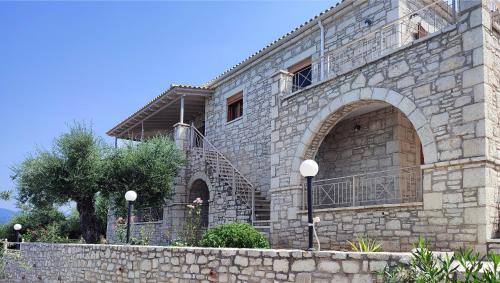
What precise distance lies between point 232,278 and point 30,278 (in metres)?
9.20

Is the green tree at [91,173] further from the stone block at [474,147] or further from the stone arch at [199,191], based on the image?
the stone block at [474,147]

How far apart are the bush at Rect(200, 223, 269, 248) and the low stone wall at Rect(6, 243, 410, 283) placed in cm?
131

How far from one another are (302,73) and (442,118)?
6272mm

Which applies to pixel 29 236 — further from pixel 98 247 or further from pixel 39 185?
pixel 98 247

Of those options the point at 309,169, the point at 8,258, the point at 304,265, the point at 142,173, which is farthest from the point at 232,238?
the point at 8,258

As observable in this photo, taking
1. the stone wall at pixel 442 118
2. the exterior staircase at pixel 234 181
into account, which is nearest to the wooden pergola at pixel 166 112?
the exterior staircase at pixel 234 181

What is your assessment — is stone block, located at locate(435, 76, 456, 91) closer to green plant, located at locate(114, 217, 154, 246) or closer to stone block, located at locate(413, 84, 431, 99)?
stone block, located at locate(413, 84, 431, 99)

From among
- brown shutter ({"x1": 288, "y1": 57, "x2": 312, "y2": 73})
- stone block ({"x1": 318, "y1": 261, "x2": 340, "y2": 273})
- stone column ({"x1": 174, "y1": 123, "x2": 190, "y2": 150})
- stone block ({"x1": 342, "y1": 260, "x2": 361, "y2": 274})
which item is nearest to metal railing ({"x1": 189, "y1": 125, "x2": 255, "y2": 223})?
stone column ({"x1": 174, "y1": 123, "x2": 190, "y2": 150})

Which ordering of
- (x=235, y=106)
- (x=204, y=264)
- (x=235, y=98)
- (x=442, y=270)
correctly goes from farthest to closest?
(x=235, y=106) → (x=235, y=98) → (x=204, y=264) → (x=442, y=270)

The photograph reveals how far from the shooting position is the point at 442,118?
7.90 m

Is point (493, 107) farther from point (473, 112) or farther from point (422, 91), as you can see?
point (422, 91)

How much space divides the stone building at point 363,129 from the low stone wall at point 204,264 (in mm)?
2974

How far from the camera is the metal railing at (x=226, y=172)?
13.4m

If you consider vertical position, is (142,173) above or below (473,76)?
below
